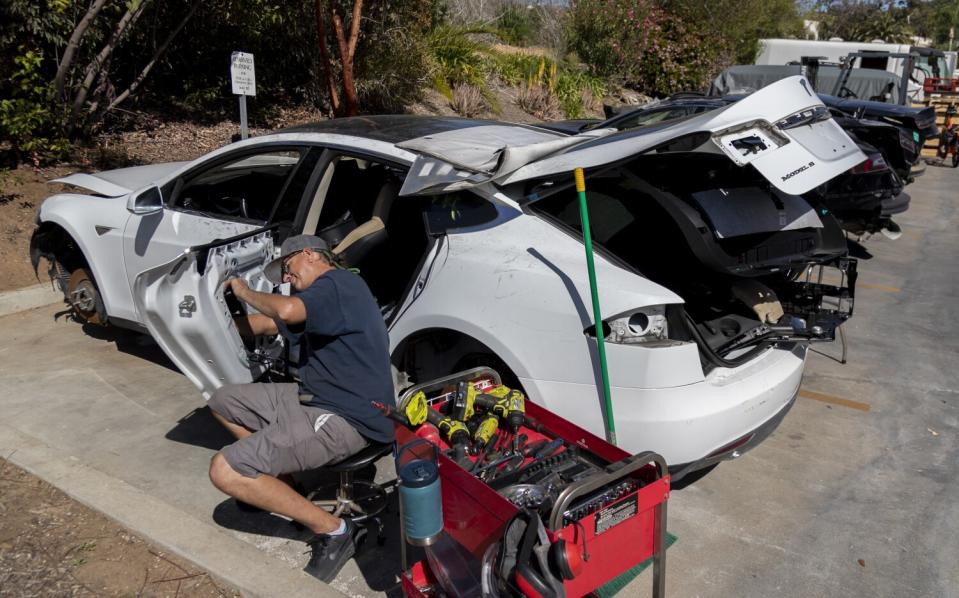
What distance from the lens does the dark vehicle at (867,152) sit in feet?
26.3

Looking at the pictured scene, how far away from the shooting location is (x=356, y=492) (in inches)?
160

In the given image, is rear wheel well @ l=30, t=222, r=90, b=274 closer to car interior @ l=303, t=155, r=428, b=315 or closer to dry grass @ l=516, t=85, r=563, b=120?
car interior @ l=303, t=155, r=428, b=315

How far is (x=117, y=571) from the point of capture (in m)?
3.34

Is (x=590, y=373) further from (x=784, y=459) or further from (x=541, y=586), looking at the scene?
(x=784, y=459)

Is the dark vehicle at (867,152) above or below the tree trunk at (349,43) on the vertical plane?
below

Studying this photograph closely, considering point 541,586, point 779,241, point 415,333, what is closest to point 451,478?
point 541,586

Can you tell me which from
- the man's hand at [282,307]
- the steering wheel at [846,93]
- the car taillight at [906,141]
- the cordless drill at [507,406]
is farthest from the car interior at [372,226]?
the steering wheel at [846,93]

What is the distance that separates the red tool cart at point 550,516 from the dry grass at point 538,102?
14.7 meters

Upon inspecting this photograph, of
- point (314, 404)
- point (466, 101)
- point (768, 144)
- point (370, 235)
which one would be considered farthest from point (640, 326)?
point (466, 101)

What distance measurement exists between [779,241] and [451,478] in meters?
2.24

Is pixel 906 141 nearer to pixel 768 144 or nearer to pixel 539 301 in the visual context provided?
pixel 768 144

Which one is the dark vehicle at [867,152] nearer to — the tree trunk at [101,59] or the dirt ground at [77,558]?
the tree trunk at [101,59]

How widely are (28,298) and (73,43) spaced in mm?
3269

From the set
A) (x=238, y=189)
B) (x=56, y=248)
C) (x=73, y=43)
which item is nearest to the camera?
(x=238, y=189)
